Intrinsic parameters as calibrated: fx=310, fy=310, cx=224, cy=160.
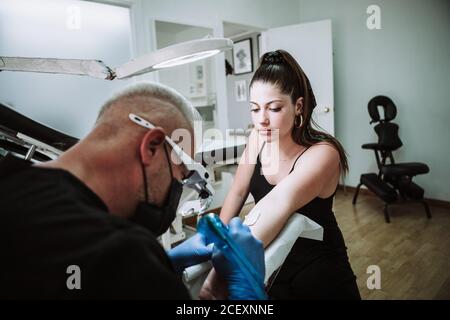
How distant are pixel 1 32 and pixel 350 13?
3.33 metres

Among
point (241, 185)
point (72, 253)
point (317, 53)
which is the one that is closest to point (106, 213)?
point (72, 253)

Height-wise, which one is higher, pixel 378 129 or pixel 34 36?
pixel 34 36

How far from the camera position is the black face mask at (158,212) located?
630 millimetres

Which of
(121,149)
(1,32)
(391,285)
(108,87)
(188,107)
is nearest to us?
(121,149)

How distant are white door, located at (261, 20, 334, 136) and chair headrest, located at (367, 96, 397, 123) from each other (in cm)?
45

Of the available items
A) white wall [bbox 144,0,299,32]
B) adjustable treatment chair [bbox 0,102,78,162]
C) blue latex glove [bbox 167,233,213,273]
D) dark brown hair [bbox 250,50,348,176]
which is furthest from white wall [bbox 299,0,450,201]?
adjustable treatment chair [bbox 0,102,78,162]

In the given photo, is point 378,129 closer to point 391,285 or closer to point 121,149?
point 391,285

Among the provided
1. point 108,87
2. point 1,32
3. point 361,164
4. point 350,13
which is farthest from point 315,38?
point 1,32

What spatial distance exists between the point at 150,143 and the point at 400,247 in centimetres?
238

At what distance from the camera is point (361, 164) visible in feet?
12.1

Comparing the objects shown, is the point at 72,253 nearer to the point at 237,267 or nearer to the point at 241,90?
the point at 237,267

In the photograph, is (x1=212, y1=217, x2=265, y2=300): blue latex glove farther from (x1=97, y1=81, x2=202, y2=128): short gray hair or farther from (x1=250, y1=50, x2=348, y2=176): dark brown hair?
(x1=250, y1=50, x2=348, y2=176): dark brown hair

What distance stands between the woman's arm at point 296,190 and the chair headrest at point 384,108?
236cm

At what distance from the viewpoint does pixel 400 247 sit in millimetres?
2340
